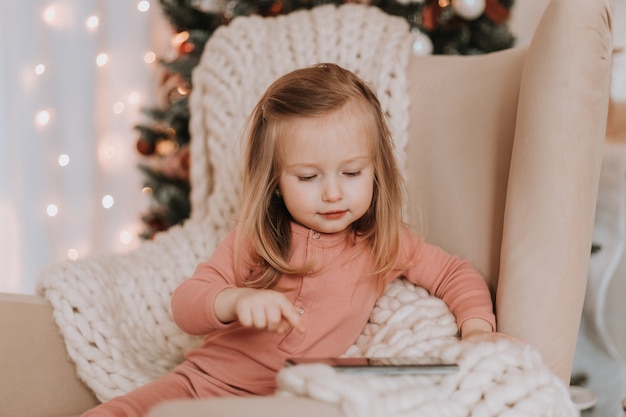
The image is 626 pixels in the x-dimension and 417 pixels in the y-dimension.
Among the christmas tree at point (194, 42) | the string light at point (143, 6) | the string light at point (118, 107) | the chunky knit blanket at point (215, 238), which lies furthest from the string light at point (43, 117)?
the chunky knit blanket at point (215, 238)

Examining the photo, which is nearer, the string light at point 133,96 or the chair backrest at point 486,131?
the chair backrest at point 486,131

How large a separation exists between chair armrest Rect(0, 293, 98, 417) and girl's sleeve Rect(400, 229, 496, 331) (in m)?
0.51

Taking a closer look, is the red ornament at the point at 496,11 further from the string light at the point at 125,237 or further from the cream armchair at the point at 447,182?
the string light at the point at 125,237

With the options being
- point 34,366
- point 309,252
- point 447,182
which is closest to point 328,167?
point 309,252

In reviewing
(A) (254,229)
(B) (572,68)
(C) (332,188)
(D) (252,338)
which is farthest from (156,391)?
(B) (572,68)

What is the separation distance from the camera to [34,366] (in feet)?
3.15

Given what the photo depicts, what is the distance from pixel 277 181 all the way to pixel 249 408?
44 cm

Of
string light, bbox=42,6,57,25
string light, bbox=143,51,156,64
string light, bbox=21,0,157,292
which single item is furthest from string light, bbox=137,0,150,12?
string light, bbox=42,6,57,25

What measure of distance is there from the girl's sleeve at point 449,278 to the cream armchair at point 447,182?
0.08ft

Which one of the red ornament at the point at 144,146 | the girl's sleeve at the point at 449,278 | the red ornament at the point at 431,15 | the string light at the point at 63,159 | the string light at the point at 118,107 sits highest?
the red ornament at the point at 431,15

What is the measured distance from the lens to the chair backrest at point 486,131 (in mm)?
790

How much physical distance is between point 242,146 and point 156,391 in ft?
1.40

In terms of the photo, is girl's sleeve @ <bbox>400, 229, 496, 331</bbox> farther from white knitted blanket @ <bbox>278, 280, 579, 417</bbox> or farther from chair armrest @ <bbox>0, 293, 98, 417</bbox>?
chair armrest @ <bbox>0, 293, 98, 417</bbox>

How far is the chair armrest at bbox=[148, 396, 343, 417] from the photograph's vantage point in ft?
1.70
